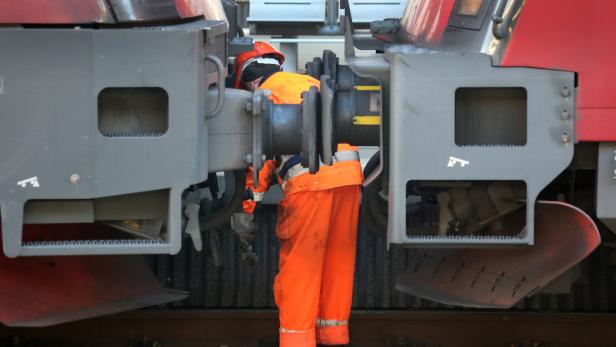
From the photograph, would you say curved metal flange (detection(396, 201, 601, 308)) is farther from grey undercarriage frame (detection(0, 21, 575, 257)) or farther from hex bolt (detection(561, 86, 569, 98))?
hex bolt (detection(561, 86, 569, 98))

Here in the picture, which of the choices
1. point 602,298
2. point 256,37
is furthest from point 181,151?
point 256,37

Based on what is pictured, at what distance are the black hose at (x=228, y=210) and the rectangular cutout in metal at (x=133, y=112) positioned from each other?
0.85 m

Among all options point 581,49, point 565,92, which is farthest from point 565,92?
point 581,49

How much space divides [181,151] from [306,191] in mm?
1216

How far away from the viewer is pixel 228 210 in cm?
418

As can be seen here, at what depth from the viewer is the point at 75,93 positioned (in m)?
3.11

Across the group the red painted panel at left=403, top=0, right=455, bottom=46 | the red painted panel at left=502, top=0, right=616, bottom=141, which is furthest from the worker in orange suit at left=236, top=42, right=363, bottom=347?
the red painted panel at left=502, top=0, right=616, bottom=141

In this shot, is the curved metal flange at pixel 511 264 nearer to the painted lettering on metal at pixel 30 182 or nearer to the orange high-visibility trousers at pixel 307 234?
the orange high-visibility trousers at pixel 307 234

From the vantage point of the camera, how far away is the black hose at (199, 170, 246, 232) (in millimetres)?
4109

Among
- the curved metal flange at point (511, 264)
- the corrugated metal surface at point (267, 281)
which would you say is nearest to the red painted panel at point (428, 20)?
the curved metal flange at point (511, 264)

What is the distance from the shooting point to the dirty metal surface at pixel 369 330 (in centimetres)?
528

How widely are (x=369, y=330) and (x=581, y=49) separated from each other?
8.35ft

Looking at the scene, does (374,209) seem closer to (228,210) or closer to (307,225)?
(307,225)

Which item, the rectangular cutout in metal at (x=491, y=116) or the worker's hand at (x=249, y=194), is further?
the worker's hand at (x=249, y=194)
